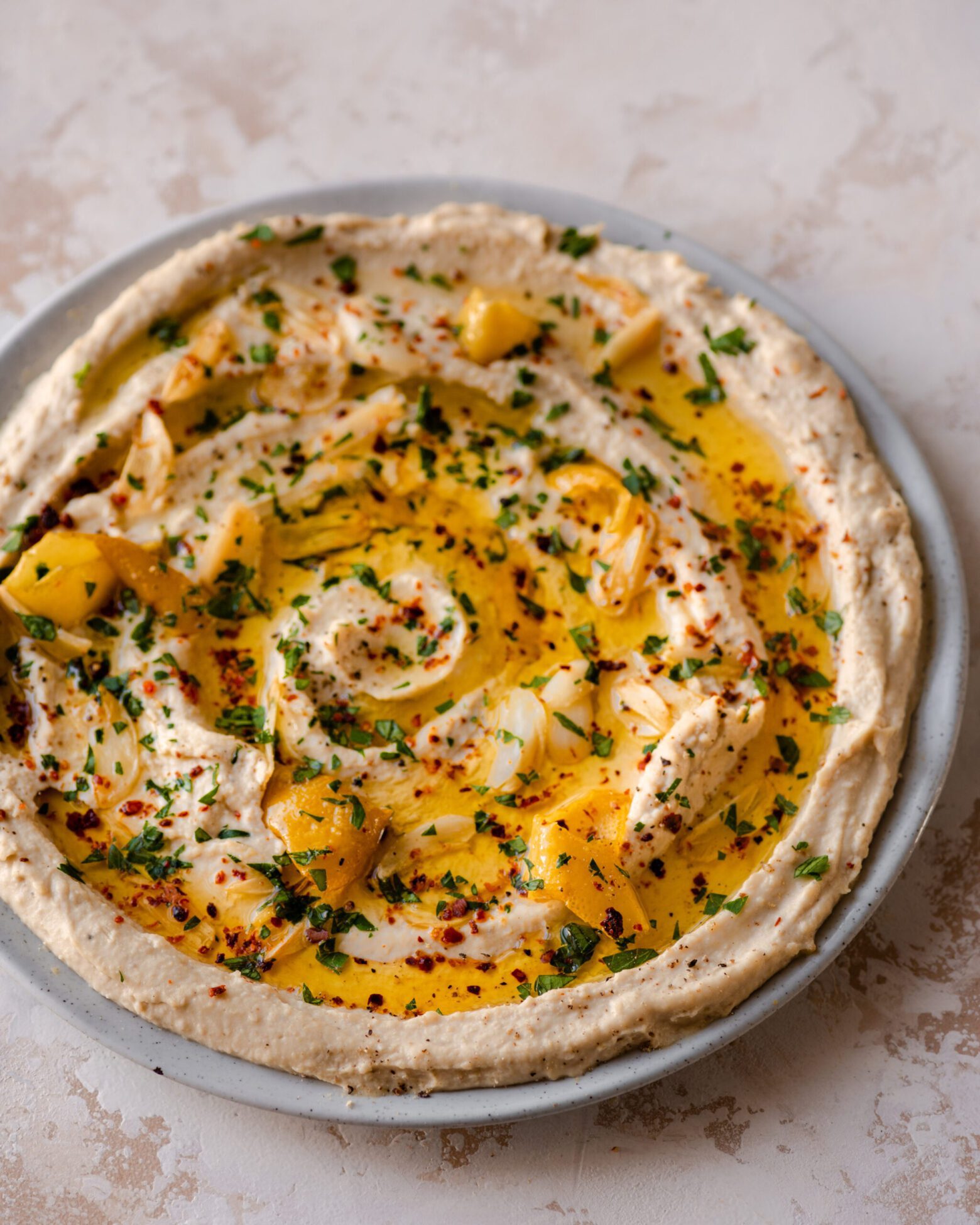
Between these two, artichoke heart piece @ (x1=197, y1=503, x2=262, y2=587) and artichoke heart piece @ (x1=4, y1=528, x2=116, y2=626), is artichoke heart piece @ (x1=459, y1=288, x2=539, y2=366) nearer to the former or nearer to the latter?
artichoke heart piece @ (x1=197, y1=503, x2=262, y2=587)

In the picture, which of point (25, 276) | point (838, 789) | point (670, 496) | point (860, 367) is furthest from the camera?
point (25, 276)

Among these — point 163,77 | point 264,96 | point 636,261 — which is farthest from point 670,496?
point 163,77

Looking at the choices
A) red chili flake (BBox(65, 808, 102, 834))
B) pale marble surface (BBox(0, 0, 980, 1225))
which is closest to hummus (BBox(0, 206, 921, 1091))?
red chili flake (BBox(65, 808, 102, 834))

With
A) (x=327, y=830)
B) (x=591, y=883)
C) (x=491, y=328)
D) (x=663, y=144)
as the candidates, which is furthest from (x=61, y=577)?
(x=663, y=144)

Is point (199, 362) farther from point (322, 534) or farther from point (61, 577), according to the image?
point (61, 577)

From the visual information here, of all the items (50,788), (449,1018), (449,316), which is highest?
(449,316)

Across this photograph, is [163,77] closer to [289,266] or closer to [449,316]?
[289,266]
